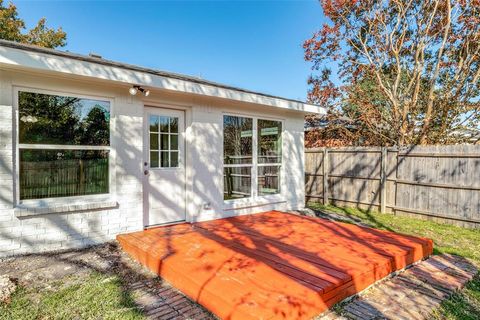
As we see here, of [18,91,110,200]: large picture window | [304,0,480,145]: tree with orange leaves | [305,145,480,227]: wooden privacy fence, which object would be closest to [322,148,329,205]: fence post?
[305,145,480,227]: wooden privacy fence

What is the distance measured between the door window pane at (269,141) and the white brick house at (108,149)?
0.84ft

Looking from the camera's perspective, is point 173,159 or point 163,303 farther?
point 173,159

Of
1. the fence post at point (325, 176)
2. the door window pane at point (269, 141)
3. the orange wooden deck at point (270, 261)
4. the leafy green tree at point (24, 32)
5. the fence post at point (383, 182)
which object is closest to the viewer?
the orange wooden deck at point (270, 261)

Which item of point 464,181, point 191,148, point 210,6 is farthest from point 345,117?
point 191,148

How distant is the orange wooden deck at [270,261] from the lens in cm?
258

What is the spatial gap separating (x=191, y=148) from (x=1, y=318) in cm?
356

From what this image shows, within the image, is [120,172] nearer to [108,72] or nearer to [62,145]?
[62,145]

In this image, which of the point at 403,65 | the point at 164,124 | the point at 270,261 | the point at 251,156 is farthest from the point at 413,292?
the point at 403,65

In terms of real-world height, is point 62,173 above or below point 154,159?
below

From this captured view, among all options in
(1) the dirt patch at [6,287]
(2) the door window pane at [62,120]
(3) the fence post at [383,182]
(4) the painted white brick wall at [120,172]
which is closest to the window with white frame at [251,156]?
(4) the painted white brick wall at [120,172]

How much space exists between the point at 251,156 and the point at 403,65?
793 cm

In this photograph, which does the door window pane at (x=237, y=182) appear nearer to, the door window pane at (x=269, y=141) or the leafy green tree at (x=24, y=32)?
the door window pane at (x=269, y=141)

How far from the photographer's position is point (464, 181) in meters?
6.43

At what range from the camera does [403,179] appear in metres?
7.47
